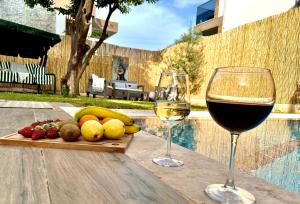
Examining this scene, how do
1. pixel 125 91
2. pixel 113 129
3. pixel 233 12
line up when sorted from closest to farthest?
pixel 113 129 → pixel 125 91 → pixel 233 12

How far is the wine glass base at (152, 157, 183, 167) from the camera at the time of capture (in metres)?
0.71

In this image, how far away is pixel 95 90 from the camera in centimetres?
1065

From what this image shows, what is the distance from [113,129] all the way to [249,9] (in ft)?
49.5

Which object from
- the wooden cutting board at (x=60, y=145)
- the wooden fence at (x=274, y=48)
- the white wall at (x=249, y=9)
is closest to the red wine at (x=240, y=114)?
the wooden cutting board at (x=60, y=145)

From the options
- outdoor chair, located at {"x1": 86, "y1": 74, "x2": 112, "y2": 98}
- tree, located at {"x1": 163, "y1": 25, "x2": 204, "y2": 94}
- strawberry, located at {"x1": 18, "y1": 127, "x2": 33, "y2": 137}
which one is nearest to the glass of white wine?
strawberry, located at {"x1": 18, "y1": 127, "x2": 33, "y2": 137}

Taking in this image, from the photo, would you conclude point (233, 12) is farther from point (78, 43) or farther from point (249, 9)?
point (78, 43)

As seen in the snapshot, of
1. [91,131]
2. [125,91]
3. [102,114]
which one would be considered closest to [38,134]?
[91,131]

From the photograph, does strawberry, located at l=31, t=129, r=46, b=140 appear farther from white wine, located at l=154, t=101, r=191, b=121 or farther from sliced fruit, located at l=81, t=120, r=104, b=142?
white wine, located at l=154, t=101, r=191, b=121

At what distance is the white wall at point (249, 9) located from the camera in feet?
42.2

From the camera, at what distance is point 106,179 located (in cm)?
53

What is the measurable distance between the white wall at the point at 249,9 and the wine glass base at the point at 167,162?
47.3 feet

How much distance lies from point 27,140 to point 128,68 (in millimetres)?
13680

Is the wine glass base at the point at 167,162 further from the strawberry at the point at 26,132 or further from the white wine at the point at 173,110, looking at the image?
the strawberry at the point at 26,132

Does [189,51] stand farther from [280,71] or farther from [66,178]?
[66,178]
